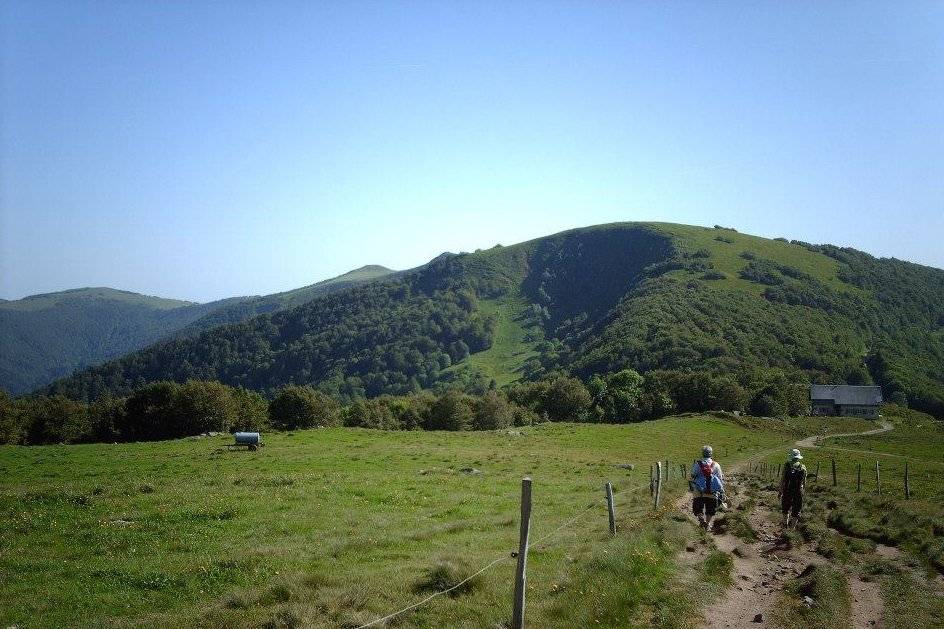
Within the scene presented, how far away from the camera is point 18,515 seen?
2180cm

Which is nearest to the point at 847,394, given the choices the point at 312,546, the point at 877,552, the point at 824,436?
the point at 824,436

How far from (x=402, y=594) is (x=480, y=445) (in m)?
50.0

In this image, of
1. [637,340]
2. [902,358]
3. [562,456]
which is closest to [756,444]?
[562,456]

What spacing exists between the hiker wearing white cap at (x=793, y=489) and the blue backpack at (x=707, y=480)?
3158 mm

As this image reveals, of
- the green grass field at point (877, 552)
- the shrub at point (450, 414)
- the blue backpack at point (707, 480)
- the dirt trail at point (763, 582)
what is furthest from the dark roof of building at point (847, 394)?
the blue backpack at point (707, 480)

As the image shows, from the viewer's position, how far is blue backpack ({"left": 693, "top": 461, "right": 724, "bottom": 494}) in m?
19.0

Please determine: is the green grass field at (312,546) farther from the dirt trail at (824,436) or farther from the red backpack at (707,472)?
the dirt trail at (824,436)

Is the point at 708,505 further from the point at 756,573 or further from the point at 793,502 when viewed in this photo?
the point at 756,573

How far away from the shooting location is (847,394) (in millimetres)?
152625

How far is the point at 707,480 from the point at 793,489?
12.5ft

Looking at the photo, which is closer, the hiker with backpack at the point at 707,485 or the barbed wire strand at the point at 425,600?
the barbed wire strand at the point at 425,600

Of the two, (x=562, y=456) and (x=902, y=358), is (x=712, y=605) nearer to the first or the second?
(x=562, y=456)

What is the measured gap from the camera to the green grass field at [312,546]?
12359 millimetres

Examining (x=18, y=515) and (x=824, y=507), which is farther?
(x=824, y=507)
